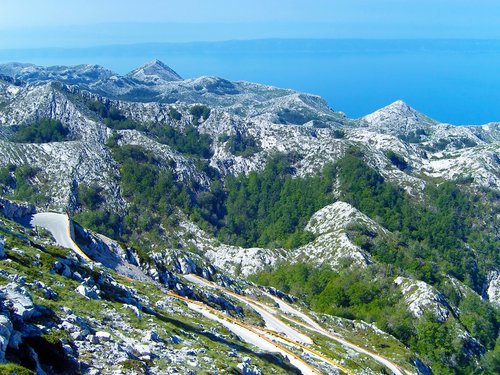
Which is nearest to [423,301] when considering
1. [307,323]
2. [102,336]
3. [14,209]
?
[307,323]

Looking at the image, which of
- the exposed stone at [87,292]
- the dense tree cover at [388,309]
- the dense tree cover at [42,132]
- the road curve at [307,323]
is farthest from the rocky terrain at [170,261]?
the road curve at [307,323]

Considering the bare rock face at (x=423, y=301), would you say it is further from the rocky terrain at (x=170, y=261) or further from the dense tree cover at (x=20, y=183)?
the dense tree cover at (x=20, y=183)

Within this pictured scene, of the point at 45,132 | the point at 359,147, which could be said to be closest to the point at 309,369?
the point at 359,147

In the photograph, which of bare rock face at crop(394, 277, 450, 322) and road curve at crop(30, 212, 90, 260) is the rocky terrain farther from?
road curve at crop(30, 212, 90, 260)

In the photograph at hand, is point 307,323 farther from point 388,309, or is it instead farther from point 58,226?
point 58,226

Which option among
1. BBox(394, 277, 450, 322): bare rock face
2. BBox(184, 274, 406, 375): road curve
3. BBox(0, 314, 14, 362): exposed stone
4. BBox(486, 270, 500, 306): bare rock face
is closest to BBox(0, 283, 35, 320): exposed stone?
BBox(0, 314, 14, 362): exposed stone
